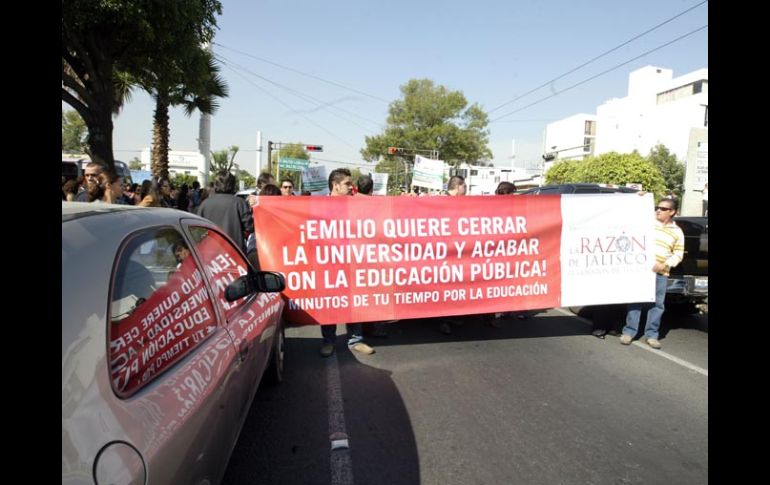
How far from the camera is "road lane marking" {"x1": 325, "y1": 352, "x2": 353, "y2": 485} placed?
276cm

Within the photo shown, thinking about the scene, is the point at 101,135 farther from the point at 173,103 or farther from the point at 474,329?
the point at 474,329

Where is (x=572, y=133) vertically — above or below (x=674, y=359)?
above

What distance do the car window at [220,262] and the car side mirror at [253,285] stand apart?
5 cm

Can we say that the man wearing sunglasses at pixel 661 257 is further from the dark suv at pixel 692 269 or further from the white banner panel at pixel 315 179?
the white banner panel at pixel 315 179

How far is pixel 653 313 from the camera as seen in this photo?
551 centimetres

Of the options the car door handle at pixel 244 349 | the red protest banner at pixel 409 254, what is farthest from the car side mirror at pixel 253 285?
the red protest banner at pixel 409 254

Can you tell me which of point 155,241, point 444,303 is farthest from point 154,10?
point 155,241

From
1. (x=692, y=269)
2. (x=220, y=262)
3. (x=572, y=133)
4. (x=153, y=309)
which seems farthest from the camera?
(x=572, y=133)

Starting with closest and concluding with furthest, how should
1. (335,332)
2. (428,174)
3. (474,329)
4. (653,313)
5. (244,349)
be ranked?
(244,349) → (335,332) → (653,313) → (474,329) → (428,174)

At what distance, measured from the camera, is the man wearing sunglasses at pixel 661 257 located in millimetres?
5387

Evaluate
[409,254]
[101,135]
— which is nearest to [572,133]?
[101,135]

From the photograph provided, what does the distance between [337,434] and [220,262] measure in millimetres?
1403
